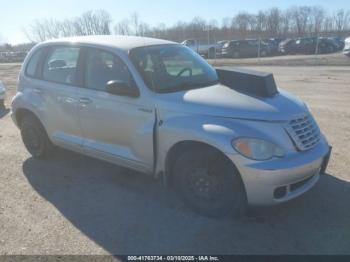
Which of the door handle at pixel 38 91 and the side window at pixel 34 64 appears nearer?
the door handle at pixel 38 91

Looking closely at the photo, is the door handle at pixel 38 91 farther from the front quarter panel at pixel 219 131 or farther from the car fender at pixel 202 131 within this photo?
the front quarter panel at pixel 219 131

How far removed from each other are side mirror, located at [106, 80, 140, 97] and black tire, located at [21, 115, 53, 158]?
1.96 meters

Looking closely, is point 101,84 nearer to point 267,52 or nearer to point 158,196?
point 158,196

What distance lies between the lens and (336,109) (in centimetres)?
884

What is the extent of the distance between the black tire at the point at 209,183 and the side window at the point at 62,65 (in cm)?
203

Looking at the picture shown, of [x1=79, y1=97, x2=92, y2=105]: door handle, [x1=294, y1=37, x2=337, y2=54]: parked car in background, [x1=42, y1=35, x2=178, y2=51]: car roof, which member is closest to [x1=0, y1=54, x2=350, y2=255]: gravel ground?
[x1=79, y1=97, x2=92, y2=105]: door handle

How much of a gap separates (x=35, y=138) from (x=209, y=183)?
3.19 m

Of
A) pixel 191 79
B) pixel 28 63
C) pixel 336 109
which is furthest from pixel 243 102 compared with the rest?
pixel 336 109

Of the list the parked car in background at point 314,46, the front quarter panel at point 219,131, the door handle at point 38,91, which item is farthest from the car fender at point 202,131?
the parked car in background at point 314,46

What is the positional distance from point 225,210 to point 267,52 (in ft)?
112

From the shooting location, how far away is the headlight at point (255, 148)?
349 cm

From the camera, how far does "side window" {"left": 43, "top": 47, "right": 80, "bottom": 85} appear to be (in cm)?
492

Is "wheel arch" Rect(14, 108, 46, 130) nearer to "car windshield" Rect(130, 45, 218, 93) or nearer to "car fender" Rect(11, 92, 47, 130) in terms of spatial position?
"car fender" Rect(11, 92, 47, 130)

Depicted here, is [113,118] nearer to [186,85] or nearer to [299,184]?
[186,85]
